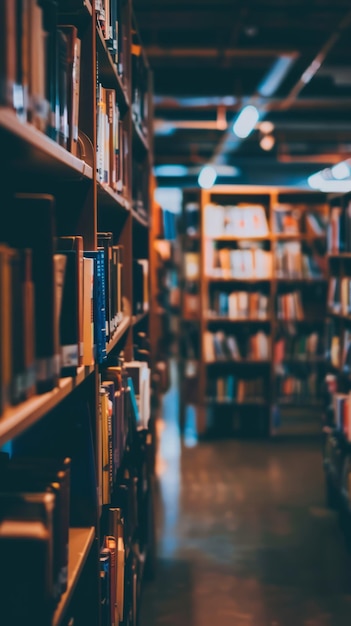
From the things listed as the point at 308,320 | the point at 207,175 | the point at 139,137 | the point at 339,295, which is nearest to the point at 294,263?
the point at 308,320

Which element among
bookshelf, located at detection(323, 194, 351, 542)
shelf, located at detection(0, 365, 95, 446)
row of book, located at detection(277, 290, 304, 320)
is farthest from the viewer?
row of book, located at detection(277, 290, 304, 320)

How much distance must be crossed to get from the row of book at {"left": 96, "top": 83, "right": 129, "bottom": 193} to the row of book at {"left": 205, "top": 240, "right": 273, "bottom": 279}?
13.2 ft

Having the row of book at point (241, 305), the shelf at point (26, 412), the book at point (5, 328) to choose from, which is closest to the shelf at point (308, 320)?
A: the row of book at point (241, 305)

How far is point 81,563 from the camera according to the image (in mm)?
1710

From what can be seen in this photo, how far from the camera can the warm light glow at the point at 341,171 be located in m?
5.24

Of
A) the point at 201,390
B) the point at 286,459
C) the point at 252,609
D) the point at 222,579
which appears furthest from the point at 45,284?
the point at 201,390

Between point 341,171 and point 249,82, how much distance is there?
4469 mm

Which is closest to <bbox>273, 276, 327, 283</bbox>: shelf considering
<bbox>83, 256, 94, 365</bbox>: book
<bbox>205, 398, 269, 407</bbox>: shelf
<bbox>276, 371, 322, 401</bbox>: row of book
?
<bbox>276, 371, 322, 401</bbox>: row of book

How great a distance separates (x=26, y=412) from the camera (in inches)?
45.4

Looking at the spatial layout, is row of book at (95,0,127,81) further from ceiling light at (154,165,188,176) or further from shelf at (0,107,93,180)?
ceiling light at (154,165,188,176)

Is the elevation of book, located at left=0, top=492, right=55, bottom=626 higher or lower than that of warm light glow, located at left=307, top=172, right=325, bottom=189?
lower

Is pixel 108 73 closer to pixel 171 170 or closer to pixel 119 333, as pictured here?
pixel 119 333

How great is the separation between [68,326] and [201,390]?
5354mm

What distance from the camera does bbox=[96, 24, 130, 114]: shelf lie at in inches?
82.7
